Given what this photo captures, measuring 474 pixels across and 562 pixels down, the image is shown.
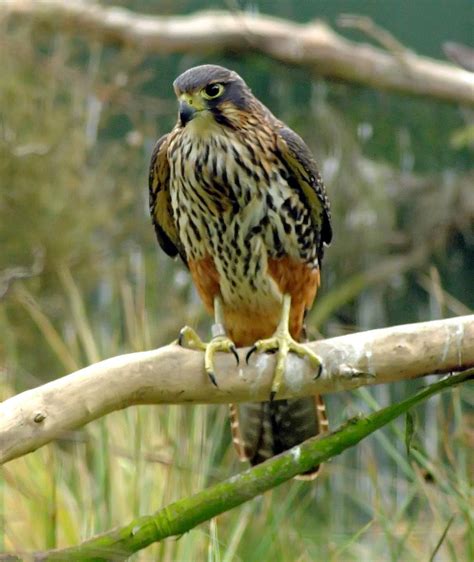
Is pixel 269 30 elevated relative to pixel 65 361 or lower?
elevated

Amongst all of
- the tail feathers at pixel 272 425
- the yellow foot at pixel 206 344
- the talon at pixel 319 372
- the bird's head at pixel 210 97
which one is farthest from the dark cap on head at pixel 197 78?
the tail feathers at pixel 272 425

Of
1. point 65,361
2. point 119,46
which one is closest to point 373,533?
point 65,361

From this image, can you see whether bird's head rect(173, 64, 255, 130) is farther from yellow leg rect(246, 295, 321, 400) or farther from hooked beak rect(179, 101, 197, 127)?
yellow leg rect(246, 295, 321, 400)

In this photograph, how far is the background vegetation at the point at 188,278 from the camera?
9.91ft

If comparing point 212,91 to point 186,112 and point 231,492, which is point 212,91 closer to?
point 186,112

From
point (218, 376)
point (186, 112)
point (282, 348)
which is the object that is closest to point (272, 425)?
point (282, 348)

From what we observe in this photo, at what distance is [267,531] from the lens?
2807mm

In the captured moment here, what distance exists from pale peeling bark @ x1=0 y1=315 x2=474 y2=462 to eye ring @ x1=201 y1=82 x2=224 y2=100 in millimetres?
603

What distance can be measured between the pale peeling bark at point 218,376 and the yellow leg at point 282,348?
0.06 feet

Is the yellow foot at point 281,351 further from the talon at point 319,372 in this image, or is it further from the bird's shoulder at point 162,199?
the bird's shoulder at point 162,199

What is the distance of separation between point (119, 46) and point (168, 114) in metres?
0.47

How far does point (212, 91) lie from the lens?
2.41m

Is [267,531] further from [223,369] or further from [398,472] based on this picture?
[398,472]

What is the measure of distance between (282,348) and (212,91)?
2.02 ft
